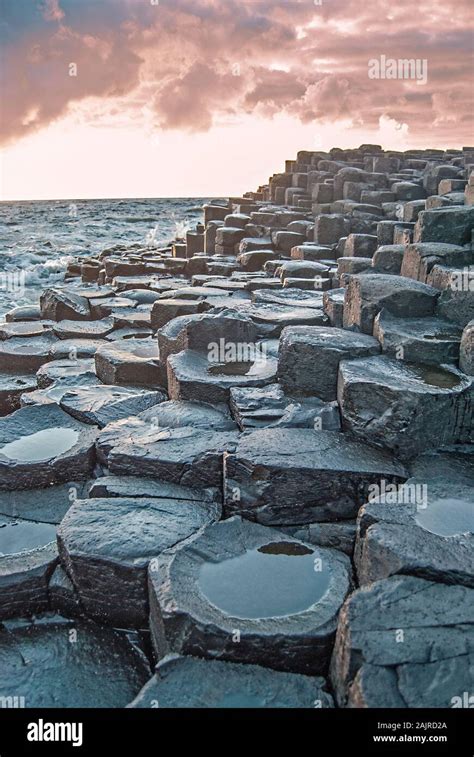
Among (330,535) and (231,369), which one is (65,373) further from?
(330,535)

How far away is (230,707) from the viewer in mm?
2336

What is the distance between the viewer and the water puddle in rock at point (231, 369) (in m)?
4.81

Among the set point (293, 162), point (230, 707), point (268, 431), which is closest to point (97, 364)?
point (268, 431)

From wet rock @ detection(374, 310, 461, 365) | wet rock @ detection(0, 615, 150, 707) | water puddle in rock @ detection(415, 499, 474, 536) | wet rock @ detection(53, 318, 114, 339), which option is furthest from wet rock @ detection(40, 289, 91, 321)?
water puddle in rock @ detection(415, 499, 474, 536)

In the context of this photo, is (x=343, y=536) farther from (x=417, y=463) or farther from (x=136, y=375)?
(x=136, y=375)

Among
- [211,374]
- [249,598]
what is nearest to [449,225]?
[211,374]

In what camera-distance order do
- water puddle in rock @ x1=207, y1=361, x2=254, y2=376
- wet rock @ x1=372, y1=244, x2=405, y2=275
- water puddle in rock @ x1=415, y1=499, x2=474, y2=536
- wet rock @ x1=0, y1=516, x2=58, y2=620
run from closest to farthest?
water puddle in rock @ x1=415, y1=499, x2=474, y2=536
wet rock @ x1=0, y1=516, x2=58, y2=620
water puddle in rock @ x1=207, y1=361, x2=254, y2=376
wet rock @ x1=372, y1=244, x2=405, y2=275

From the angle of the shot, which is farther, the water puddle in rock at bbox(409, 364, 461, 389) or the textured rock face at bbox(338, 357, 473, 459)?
the water puddle in rock at bbox(409, 364, 461, 389)

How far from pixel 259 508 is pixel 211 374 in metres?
1.58

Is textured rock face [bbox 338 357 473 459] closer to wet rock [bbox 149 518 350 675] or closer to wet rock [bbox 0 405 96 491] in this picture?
wet rock [bbox 149 518 350 675]

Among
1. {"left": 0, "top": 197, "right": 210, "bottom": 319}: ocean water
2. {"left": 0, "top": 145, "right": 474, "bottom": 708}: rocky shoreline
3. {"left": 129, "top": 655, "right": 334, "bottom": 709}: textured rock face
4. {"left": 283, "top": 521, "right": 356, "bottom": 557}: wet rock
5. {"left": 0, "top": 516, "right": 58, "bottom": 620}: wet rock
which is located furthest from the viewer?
{"left": 0, "top": 197, "right": 210, "bottom": 319}: ocean water

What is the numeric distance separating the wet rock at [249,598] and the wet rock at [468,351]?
1618mm

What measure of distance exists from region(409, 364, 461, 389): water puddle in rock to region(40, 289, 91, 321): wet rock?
5449 millimetres

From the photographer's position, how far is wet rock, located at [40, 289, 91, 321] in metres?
8.18
